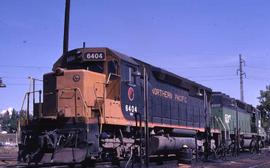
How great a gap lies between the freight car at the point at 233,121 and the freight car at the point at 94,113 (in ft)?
29.7

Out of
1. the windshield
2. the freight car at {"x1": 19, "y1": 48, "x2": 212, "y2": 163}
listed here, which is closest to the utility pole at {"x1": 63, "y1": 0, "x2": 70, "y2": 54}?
the freight car at {"x1": 19, "y1": 48, "x2": 212, "y2": 163}

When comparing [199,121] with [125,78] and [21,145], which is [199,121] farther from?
[21,145]

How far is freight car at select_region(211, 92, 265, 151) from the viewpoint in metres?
26.5

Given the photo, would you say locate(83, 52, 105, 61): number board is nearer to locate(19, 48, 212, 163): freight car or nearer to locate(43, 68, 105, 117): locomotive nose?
locate(19, 48, 212, 163): freight car

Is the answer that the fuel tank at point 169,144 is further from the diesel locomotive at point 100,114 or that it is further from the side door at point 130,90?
the side door at point 130,90

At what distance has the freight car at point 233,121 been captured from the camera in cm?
2651

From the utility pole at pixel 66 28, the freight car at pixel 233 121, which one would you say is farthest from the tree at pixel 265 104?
the utility pole at pixel 66 28

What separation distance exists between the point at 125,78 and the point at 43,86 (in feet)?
9.55

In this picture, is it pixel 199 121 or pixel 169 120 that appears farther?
pixel 199 121

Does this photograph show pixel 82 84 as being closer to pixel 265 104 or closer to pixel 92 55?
pixel 92 55

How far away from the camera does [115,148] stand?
14586mm

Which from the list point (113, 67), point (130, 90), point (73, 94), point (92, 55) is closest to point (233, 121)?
point (130, 90)

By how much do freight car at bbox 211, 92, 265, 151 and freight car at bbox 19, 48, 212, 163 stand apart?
9040 mm

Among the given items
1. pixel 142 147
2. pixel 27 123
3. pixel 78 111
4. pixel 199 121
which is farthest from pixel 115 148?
pixel 199 121
